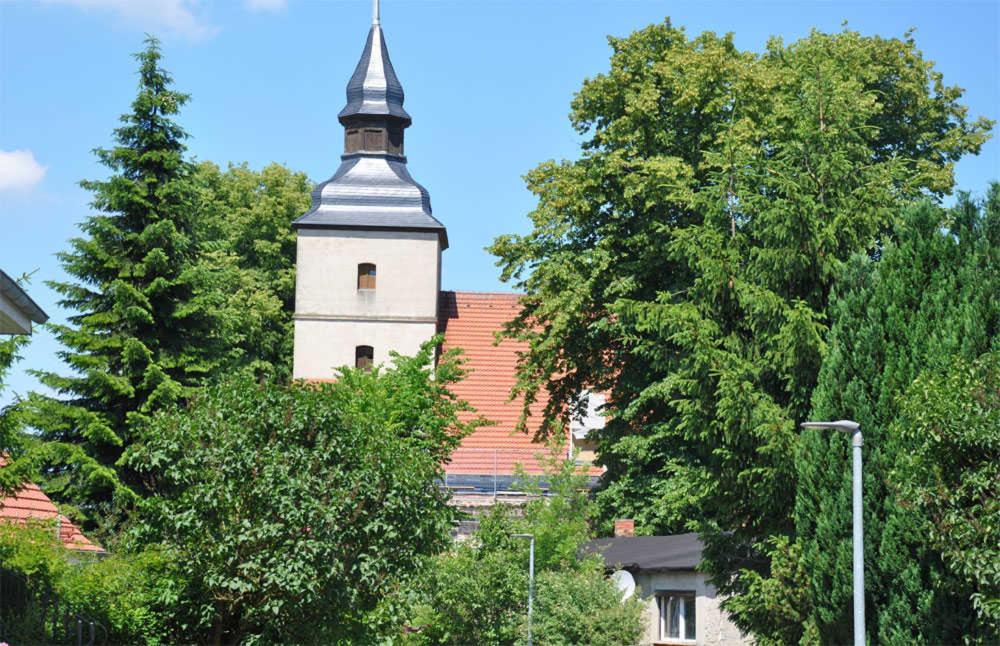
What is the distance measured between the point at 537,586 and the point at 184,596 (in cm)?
1358

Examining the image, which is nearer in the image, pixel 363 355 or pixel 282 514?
pixel 282 514

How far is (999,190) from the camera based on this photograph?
19391 mm

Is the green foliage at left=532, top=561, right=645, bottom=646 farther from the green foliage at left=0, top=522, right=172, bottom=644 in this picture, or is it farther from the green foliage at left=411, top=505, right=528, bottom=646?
the green foliage at left=0, top=522, right=172, bottom=644

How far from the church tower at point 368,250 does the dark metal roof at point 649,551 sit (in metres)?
21.7

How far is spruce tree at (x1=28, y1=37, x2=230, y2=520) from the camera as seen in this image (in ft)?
100

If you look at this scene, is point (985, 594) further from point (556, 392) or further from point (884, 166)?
point (556, 392)

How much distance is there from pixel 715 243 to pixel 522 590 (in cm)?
1144

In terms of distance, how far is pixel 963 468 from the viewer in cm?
1504

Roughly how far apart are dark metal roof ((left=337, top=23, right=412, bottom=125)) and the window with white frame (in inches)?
1156

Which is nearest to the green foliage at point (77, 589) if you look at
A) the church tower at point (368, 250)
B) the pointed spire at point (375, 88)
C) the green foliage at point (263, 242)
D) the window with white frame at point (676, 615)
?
the window with white frame at point (676, 615)

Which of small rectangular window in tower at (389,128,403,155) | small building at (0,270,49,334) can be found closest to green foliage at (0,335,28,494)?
small building at (0,270,49,334)

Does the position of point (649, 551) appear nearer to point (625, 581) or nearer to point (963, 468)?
point (625, 581)

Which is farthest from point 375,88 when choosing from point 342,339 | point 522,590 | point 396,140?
point 522,590

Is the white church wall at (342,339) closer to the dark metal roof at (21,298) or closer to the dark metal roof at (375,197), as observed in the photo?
the dark metal roof at (375,197)
